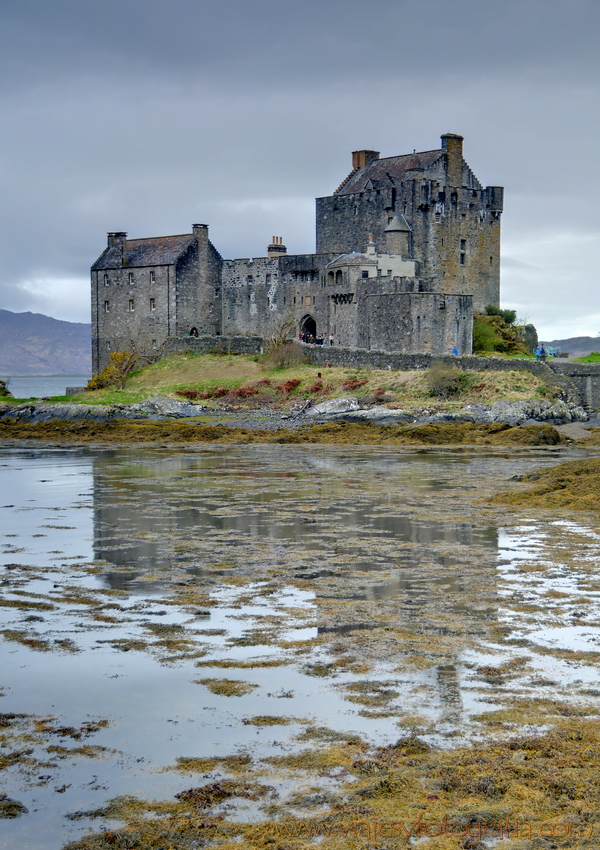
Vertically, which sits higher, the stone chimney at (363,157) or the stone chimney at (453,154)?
the stone chimney at (363,157)

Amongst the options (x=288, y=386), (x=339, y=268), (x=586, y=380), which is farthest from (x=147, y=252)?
(x=586, y=380)

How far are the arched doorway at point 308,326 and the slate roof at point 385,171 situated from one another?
26.2 feet

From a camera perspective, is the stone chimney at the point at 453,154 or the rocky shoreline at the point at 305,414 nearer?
the rocky shoreline at the point at 305,414

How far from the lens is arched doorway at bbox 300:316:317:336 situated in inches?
2122

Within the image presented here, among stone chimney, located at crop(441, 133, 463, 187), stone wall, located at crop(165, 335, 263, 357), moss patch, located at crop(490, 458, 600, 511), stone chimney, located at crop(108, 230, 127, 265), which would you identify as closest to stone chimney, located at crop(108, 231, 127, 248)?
stone chimney, located at crop(108, 230, 127, 265)

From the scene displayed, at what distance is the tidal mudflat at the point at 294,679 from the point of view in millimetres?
5512

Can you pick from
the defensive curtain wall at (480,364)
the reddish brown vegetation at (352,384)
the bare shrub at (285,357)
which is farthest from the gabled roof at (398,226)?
the reddish brown vegetation at (352,384)

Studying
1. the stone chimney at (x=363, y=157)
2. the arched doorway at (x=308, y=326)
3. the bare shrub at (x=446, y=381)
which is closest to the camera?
the bare shrub at (x=446, y=381)

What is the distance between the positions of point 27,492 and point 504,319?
38.5 metres

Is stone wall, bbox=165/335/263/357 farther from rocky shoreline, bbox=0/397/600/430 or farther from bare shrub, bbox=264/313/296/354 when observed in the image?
rocky shoreline, bbox=0/397/600/430

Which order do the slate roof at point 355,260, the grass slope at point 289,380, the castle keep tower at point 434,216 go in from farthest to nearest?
the castle keep tower at point 434,216
the slate roof at point 355,260
the grass slope at point 289,380

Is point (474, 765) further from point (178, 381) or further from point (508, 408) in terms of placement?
point (178, 381)

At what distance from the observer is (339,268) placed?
5106 centimetres

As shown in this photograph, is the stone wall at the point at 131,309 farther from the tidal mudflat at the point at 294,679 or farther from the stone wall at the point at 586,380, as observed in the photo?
the tidal mudflat at the point at 294,679
